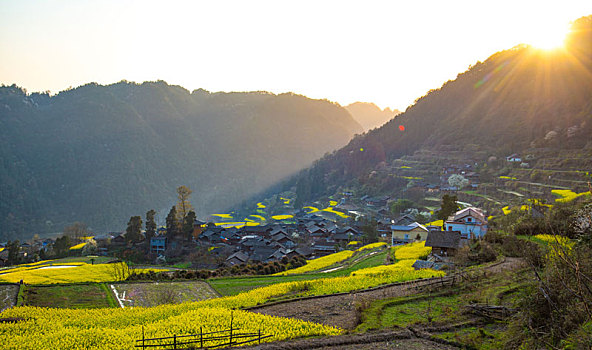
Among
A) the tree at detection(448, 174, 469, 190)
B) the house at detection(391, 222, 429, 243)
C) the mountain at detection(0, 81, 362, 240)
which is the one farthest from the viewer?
the mountain at detection(0, 81, 362, 240)

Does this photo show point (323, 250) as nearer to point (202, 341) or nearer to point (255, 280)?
point (255, 280)

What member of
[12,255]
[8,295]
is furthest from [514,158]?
[12,255]

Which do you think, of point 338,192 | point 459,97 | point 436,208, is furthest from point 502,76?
point 436,208

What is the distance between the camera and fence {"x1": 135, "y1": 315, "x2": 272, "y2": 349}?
1281 centimetres

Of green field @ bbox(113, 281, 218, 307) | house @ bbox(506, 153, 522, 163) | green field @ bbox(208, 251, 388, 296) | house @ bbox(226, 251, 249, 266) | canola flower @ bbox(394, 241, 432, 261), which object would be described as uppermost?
house @ bbox(506, 153, 522, 163)

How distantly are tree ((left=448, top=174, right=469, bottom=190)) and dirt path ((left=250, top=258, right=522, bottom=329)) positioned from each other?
4538 centimetres

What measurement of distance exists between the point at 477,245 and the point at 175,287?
20.8m

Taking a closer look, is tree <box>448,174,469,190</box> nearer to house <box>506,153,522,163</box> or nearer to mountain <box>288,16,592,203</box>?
house <box>506,153,522,163</box>

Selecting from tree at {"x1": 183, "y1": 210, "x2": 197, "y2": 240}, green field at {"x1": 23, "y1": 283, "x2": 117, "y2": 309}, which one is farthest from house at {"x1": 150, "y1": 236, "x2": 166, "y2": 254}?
green field at {"x1": 23, "y1": 283, "x2": 117, "y2": 309}

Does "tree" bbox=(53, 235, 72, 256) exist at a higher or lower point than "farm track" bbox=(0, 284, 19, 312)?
lower

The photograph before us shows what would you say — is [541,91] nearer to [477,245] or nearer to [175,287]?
[477,245]

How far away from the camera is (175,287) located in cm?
2631

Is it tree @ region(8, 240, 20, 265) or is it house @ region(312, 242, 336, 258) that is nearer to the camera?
tree @ region(8, 240, 20, 265)

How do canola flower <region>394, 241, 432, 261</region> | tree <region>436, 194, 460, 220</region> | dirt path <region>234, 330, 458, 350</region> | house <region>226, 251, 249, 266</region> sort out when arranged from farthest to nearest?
house <region>226, 251, 249, 266</region>, tree <region>436, 194, 460, 220</region>, canola flower <region>394, 241, 432, 261</region>, dirt path <region>234, 330, 458, 350</region>
